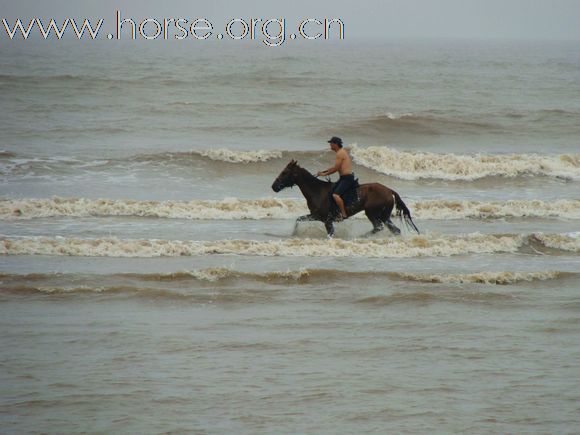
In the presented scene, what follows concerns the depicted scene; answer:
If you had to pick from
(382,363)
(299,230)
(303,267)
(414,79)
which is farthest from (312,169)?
(414,79)

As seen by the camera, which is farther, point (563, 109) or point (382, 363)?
point (563, 109)

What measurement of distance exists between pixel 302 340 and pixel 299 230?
6006 mm

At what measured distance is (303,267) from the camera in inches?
515

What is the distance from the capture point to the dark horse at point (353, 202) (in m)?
14.9

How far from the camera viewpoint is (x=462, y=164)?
2306 centimetres

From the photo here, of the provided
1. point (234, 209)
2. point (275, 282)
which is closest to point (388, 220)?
point (275, 282)

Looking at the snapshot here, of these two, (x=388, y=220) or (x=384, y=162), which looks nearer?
(x=388, y=220)

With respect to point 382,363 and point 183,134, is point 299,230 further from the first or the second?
point 183,134

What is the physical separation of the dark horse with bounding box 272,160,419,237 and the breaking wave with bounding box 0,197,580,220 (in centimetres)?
241

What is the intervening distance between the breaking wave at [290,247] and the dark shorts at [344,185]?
831mm

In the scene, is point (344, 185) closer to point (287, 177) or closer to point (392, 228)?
point (287, 177)

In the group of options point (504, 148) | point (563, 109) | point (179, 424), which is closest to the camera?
point (179, 424)

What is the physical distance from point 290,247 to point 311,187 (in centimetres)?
126

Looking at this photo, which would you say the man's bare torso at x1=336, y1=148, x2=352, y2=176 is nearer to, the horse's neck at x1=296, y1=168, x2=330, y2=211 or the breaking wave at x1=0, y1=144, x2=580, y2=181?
the horse's neck at x1=296, y1=168, x2=330, y2=211
